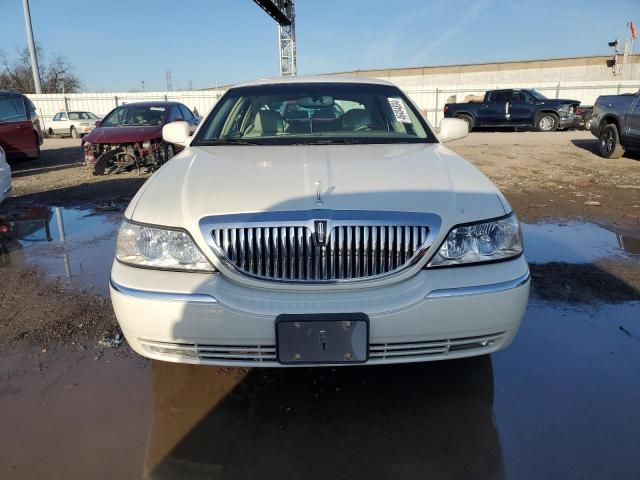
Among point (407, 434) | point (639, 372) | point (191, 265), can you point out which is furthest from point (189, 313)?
point (639, 372)

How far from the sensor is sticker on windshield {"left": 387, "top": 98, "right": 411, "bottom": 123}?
3.63 meters

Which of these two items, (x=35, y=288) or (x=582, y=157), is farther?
(x=582, y=157)

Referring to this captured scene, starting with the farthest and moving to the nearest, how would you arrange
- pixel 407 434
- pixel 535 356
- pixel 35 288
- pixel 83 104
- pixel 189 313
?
Answer: pixel 83 104 < pixel 35 288 < pixel 535 356 < pixel 407 434 < pixel 189 313

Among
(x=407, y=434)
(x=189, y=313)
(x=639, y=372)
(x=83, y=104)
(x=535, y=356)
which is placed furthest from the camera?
(x=83, y=104)

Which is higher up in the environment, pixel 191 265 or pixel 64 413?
pixel 191 265

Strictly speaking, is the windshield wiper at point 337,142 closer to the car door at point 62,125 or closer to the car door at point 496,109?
the car door at point 496,109

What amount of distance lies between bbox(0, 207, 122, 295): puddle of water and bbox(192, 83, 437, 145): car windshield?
1.64m

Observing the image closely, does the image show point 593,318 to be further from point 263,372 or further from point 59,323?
point 59,323

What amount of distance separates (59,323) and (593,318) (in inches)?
140

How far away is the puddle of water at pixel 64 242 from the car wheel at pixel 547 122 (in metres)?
A: 18.8

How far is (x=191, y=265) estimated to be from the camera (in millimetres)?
2170

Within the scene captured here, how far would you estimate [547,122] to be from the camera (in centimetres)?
2056

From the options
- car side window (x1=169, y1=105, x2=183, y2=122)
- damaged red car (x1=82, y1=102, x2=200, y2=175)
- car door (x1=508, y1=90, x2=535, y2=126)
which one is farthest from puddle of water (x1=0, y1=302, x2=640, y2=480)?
car door (x1=508, y1=90, x2=535, y2=126)

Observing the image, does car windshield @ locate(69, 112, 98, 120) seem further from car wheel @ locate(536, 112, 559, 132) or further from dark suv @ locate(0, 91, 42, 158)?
car wheel @ locate(536, 112, 559, 132)
